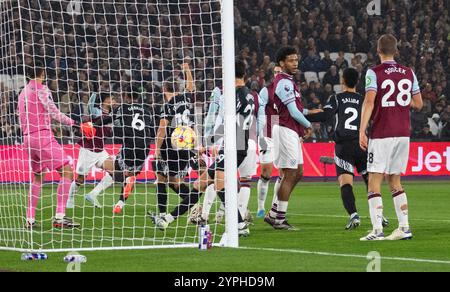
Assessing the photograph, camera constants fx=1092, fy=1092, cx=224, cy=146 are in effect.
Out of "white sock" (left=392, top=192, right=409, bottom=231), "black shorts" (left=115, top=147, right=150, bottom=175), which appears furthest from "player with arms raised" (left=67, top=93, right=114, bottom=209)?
"white sock" (left=392, top=192, right=409, bottom=231)

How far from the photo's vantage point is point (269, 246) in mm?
12289

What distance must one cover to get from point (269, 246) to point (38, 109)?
164 inches

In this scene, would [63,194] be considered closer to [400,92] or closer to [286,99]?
[286,99]

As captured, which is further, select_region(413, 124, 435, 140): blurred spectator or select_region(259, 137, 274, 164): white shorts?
select_region(413, 124, 435, 140): blurred spectator

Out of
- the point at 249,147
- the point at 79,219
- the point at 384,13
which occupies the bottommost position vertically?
the point at 79,219

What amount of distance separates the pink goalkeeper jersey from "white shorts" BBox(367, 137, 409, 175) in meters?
4.23

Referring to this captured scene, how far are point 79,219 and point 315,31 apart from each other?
18.8m

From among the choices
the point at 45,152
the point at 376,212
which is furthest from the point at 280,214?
the point at 45,152

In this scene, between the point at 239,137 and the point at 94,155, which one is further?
the point at 94,155

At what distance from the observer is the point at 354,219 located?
Answer: 14.8 metres

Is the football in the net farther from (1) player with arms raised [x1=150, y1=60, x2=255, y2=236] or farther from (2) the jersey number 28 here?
(2) the jersey number 28

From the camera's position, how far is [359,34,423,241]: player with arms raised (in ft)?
41.9
